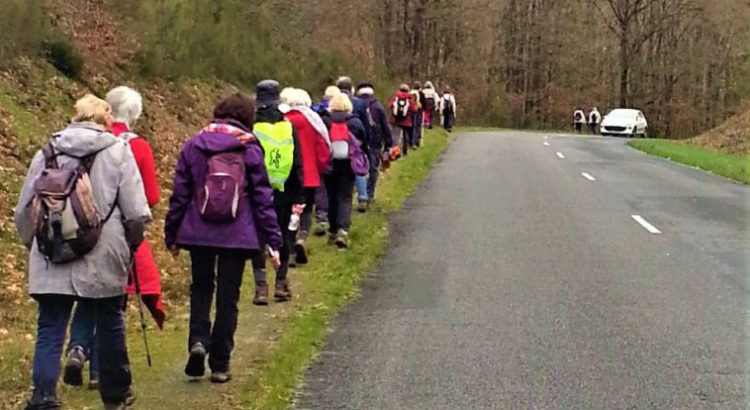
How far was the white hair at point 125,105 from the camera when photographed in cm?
636

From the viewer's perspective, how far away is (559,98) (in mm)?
70250

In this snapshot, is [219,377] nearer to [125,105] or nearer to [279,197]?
[125,105]

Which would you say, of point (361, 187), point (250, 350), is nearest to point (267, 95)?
point (250, 350)

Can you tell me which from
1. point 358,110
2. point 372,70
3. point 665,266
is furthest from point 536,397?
point 372,70

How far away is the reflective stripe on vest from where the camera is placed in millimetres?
8844

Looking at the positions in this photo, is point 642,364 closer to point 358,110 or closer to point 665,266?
point 665,266

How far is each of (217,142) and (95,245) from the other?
3.97ft

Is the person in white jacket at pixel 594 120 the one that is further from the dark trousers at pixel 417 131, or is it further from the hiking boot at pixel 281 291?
the hiking boot at pixel 281 291

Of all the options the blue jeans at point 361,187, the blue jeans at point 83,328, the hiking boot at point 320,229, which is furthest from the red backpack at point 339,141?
the blue jeans at point 83,328

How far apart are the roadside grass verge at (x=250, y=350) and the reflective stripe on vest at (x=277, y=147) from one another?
1149mm

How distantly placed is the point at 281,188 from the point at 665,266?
4577 mm

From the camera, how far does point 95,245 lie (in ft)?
18.4

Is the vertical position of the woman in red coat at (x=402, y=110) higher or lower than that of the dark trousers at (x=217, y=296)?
higher

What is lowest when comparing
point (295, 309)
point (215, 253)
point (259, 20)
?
point (295, 309)
